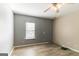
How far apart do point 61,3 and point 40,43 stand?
656mm

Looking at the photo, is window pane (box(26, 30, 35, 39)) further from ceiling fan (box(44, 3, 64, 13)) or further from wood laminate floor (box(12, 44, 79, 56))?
ceiling fan (box(44, 3, 64, 13))

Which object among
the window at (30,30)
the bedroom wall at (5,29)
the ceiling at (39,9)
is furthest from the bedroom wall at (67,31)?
the bedroom wall at (5,29)

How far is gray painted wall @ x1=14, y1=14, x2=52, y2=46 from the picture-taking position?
1423mm

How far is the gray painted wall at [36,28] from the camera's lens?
56.0 inches

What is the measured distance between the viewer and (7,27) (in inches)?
52.6

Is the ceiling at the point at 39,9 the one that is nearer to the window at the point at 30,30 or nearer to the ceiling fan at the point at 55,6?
the ceiling fan at the point at 55,6

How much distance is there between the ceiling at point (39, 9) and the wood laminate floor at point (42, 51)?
1.53 ft

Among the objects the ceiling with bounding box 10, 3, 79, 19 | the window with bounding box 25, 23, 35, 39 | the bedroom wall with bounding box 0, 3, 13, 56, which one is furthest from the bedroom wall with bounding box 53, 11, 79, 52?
the bedroom wall with bounding box 0, 3, 13, 56

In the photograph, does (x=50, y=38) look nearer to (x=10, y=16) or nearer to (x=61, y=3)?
(x=61, y=3)

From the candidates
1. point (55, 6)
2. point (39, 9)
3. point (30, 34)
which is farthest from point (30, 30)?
point (55, 6)

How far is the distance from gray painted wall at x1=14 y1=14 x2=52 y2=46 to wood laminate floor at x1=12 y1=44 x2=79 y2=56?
0.30ft

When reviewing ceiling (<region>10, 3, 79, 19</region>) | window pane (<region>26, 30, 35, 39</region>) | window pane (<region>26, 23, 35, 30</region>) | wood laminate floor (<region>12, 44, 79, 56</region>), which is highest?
ceiling (<region>10, 3, 79, 19</region>)

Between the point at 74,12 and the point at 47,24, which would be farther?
the point at 47,24

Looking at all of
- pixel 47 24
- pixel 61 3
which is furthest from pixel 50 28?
pixel 61 3
